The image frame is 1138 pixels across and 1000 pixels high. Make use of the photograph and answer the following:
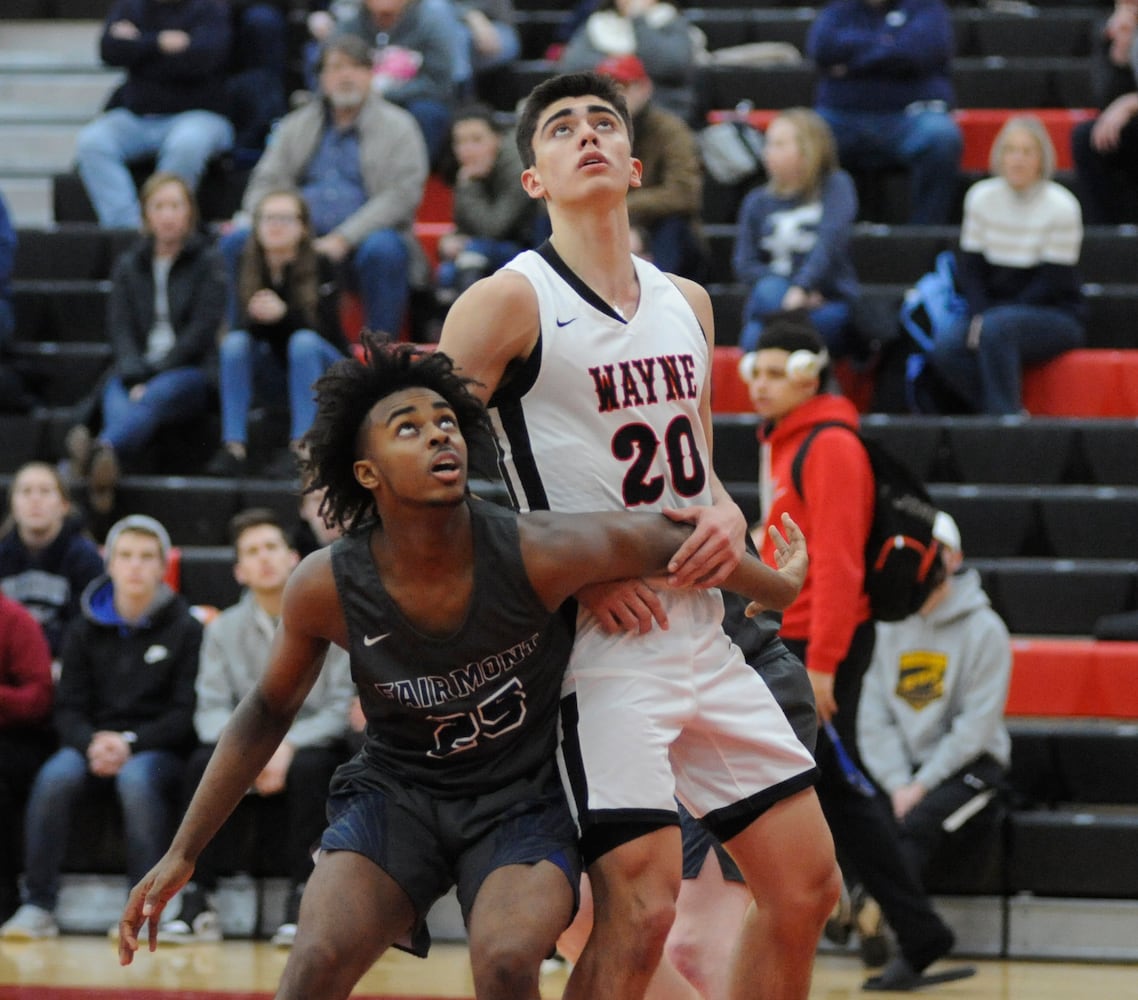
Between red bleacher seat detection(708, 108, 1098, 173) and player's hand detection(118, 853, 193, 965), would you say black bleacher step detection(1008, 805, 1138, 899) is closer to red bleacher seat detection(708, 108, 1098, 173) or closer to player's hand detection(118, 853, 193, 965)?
player's hand detection(118, 853, 193, 965)

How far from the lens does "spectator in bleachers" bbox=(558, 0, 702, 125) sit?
923cm

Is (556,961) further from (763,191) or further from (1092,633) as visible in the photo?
(763,191)

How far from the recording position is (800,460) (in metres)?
5.59

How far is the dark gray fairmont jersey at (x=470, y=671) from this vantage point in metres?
3.61

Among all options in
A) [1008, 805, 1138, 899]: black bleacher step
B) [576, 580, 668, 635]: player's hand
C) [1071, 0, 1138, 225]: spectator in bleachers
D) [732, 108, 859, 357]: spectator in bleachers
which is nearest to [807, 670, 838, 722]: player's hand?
[1008, 805, 1138, 899]: black bleacher step

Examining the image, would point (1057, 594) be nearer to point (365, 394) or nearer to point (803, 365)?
point (803, 365)

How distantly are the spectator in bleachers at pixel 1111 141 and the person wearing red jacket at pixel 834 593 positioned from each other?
365 centimetres

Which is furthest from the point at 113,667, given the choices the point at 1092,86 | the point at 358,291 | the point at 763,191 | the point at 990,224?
the point at 1092,86

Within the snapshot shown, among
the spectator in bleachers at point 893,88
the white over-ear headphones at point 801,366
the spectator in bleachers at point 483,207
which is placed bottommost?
the white over-ear headphones at point 801,366

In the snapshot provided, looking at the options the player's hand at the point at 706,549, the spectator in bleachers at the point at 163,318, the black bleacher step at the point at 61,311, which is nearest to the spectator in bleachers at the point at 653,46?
the spectator in bleachers at the point at 163,318

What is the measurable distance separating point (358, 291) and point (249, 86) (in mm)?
1958

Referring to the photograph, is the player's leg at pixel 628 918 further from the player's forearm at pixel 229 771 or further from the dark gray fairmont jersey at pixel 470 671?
the player's forearm at pixel 229 771

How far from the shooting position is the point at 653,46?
364 inches

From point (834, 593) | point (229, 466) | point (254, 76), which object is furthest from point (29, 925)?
point (254, 76)
